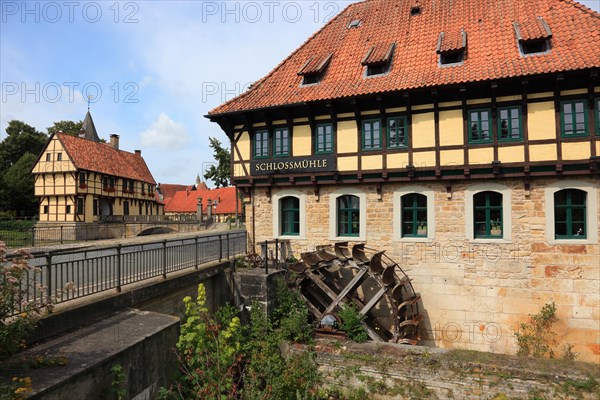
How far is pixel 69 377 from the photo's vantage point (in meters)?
4.04

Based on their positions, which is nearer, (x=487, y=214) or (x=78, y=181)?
(x=487, y=214)

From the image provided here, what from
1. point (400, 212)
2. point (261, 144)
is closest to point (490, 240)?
point (400, 212)

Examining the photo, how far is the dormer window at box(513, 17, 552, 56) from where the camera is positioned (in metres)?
10.2

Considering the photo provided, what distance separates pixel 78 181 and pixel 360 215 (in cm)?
2851

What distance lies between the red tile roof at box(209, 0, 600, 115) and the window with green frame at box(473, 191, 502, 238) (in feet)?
10.8

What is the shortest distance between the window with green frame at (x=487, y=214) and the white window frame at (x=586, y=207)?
3.75ft

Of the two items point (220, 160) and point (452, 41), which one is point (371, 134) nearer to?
point (452, 41)

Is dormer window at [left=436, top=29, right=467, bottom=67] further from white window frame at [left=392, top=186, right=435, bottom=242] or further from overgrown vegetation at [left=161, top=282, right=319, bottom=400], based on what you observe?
overgrown vegetation at [left=161, top=282, right=319, bottom=400]

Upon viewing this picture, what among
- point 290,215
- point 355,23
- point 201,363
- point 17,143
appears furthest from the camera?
point 17,143

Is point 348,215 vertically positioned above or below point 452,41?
below

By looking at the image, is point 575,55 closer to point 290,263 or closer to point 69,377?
point 290,263

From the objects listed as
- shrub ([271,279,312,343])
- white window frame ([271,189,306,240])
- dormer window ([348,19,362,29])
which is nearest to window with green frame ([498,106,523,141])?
white window frame ([271,189,306,240])

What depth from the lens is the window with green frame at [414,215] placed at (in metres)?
11.3

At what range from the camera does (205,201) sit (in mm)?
56062
